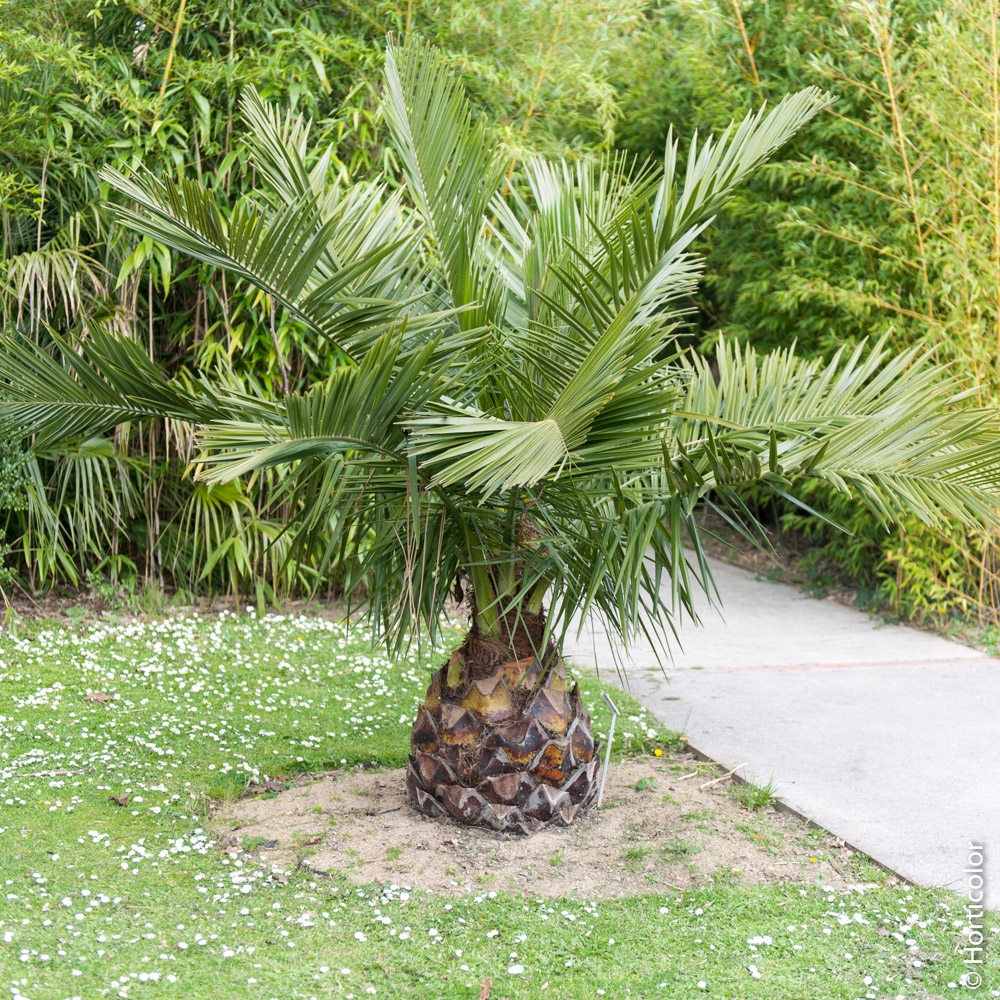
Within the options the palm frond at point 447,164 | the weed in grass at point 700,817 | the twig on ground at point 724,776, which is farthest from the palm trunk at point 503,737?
the palm frond at point 447,164

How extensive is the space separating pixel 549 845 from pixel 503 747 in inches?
11.8

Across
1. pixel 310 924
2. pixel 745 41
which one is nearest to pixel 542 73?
pixel 745 41

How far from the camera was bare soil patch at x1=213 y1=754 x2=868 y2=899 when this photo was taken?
2.82 m

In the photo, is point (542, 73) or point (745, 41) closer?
point (542, 73)

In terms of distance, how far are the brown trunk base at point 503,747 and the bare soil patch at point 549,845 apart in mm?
80

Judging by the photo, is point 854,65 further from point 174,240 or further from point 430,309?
point 174,240

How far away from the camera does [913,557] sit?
18.6 feet

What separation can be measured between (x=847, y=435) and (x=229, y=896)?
1.86m

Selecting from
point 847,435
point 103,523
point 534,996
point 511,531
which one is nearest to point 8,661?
point 103,523

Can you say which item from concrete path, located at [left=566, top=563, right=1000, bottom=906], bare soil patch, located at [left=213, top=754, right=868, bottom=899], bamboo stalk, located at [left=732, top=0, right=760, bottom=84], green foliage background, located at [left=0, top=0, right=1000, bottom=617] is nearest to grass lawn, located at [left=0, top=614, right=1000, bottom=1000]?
bare soil patch, located at [left=213, top=754, right=868, bottom=899]

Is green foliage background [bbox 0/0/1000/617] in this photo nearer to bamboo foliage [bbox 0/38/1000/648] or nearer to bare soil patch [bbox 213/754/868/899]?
bare soil patch [bbox 213/754/868/899]

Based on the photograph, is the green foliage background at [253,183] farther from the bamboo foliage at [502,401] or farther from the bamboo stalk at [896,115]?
the bamboo foliage at [502,401]

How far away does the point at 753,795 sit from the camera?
341 centimetres

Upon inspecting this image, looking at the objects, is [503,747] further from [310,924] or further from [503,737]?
[310,924]
